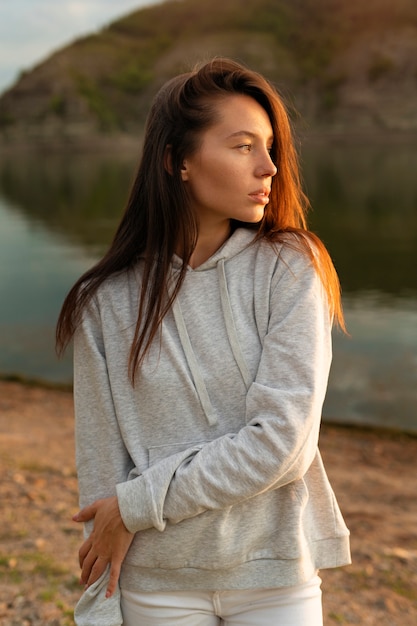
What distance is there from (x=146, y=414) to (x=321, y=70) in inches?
3120

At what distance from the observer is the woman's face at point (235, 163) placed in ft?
5.13

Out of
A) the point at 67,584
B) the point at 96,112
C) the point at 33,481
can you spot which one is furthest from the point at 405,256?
the point at 96,112

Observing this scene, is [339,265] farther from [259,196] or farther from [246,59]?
[246,59]

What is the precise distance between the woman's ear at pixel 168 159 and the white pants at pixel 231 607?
2.77ft

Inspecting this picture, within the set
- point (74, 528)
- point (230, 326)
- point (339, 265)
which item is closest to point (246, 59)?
point (339, 265)

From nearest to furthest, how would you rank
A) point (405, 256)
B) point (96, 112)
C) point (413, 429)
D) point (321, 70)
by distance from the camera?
1. point (413, 429)
2. point (405, 256)
3. point (96, 112)
4. point (321, 70)

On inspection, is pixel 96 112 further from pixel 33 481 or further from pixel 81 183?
pixel 33 481

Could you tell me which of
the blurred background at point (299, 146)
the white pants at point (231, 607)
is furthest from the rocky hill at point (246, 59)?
Answer: the white pants at point (231, 607)

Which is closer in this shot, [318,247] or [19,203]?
[318,247]

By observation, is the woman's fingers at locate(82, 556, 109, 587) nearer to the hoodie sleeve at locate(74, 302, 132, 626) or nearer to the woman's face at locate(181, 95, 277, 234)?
the hoodie sleeve at locate(74, 302, 132, 626)

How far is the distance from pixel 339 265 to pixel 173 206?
70.6 ft

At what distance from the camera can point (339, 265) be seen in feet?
74.7

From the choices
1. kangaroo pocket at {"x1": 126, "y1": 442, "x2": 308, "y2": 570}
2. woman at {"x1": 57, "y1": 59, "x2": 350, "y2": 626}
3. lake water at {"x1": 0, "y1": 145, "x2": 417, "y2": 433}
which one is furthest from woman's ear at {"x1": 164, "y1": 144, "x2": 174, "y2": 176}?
lake water at {"x1": 0, "y1": 145, "x2": 417, "y2": 433}

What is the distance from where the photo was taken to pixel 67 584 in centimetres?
338
